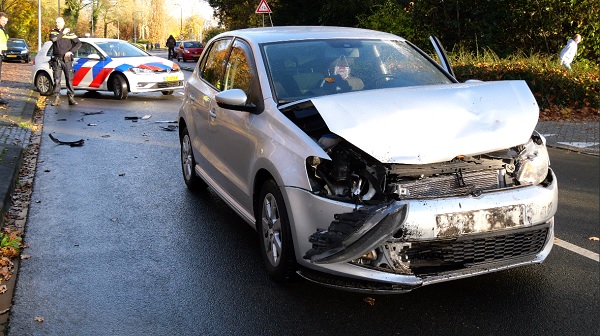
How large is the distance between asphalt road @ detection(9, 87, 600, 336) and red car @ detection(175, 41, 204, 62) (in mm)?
40573

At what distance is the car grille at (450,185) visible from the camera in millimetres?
4234

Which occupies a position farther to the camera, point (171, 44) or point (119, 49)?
point (171, 44)

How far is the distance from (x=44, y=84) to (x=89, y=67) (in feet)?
6.27

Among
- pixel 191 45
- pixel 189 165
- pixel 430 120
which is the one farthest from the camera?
pixel 191 45

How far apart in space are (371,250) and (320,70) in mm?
2048

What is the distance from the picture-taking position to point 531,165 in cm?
460

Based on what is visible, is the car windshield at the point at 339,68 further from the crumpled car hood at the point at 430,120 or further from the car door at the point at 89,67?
the car door at the point at 89,67

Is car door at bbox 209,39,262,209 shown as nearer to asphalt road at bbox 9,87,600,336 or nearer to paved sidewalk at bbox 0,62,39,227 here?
asphalt road at bbox 9,87,600,336

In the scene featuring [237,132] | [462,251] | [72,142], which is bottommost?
[72,142]

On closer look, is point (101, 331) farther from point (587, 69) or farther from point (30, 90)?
point (30, 90)

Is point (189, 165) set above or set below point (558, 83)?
below

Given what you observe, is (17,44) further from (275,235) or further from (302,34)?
(275,235)

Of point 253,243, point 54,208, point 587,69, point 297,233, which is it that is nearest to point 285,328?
Result: point 297,233

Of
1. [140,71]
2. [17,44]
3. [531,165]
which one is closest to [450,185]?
[531,165]
